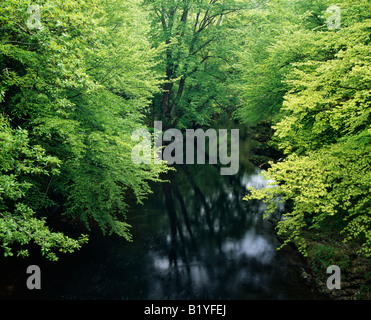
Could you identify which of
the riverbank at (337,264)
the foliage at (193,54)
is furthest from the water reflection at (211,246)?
the foliage at (193,54)

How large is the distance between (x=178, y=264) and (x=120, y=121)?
639 cm

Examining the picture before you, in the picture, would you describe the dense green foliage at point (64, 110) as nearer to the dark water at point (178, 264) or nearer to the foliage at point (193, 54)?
the dark water at point (178, 264)

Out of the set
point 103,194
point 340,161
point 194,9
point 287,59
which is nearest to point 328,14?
point 287,59

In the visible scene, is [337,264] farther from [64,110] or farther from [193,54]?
[193,54]

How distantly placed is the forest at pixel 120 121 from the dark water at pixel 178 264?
109 cm

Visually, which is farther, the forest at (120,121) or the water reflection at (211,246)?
the water reflection at (211,246)

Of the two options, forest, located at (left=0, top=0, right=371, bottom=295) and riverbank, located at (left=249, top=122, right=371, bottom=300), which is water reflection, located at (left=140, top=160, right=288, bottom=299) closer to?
riverbank, located at (left=249, top=122, right=371, bottom=300)

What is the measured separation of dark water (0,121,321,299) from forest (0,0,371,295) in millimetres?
1086

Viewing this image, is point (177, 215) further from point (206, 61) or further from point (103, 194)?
point (206, 61)

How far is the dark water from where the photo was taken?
8.94 meters

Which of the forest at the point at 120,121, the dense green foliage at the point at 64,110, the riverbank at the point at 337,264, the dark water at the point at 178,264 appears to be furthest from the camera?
the dark water at the point at 178,264

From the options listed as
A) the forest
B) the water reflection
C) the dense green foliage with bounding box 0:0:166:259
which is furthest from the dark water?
the dense green foliage with bounding box 0:0:166:259

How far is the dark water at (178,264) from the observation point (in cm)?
894
